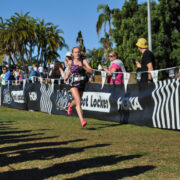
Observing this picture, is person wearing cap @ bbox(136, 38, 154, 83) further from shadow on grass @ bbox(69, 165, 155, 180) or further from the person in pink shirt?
shadow on grass @ bbox(69, 165, 155, 180)

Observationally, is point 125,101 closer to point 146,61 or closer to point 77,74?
point 146,61

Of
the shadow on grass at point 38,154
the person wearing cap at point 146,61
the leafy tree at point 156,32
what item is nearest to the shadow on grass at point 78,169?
the shadow on grass at point 38,154

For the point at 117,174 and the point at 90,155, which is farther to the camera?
the point at 90,155

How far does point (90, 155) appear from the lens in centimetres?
436

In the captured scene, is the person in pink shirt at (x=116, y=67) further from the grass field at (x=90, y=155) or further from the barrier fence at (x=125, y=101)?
the grass field at (x=90, y=155)

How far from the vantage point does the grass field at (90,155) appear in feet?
11.3

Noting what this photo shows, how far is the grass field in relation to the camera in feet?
11.3

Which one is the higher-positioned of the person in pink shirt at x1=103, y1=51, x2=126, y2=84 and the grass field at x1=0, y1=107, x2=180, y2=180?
the person in pink shirt at x1=103, y1=51, x2=126, y2=84

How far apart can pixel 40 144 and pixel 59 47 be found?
42096 mm

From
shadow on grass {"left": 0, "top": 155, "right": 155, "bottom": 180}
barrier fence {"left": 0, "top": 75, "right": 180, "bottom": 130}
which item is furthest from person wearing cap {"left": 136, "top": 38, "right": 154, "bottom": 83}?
shadow on grass {"left": 0, "top": 155, "right": 155, "bottom": 180}

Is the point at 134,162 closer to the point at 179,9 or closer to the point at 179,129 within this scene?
the point at 179,129

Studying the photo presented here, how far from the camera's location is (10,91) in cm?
1569

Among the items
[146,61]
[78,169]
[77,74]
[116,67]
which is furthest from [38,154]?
[116,67]

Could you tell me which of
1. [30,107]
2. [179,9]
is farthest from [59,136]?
[179,9]
